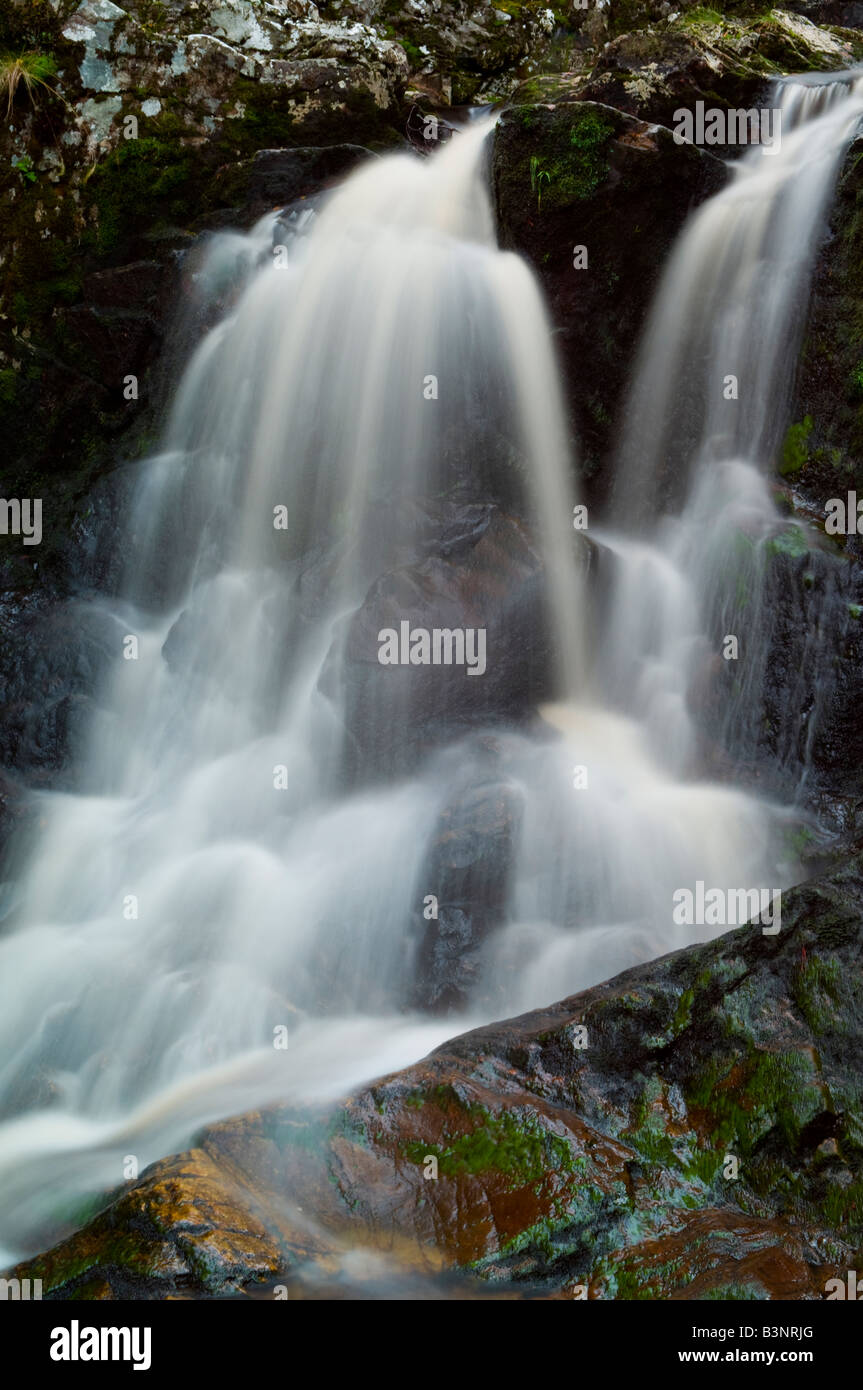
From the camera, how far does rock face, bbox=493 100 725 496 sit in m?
9.21

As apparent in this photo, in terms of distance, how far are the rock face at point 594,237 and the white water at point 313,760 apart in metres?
0.30

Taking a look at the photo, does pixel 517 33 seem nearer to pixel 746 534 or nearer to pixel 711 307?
pixel 711 307

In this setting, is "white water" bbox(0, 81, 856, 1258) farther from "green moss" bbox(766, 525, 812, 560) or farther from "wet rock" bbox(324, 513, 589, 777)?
"green moss" bbox(766, 525, 812, 560)

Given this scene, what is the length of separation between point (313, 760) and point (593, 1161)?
4.30m

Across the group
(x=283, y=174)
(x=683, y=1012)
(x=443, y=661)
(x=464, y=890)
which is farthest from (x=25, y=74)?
(x=683, y=1012)

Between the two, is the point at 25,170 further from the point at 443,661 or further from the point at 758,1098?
the point at 758,1098

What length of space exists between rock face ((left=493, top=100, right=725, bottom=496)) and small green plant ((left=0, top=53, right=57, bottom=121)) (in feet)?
21.0

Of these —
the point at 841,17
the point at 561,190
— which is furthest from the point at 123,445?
the point at 841,17

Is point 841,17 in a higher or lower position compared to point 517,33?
lower

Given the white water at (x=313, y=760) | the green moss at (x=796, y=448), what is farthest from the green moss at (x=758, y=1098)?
the green moss at (x=796, y=448)

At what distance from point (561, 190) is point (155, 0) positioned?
7.94 metres

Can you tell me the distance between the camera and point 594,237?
931 cm

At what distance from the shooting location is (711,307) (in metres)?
9.09

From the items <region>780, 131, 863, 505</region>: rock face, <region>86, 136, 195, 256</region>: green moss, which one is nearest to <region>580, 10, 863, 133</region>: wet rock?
<region>780, 131, 863, 505</region>: rock face
